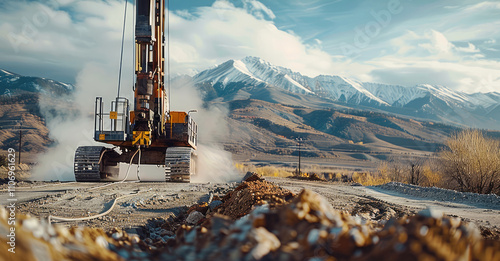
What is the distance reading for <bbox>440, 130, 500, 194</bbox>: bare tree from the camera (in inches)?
723

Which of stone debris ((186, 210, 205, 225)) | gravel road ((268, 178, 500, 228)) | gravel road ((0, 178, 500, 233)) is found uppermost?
stone debris ((186, 210, 205, 225))

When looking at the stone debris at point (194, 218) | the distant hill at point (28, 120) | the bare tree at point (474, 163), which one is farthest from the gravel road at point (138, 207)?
the distant hill at point (28, 120)

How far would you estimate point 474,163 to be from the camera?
1897 centimetres

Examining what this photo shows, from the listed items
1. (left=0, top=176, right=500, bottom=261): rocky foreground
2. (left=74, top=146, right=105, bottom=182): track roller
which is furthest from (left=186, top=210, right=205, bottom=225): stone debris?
(left=74, top=146, right=105, bottom=182): track roller

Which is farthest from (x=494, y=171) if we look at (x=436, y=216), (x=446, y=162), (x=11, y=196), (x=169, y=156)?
(x=11, y=196)

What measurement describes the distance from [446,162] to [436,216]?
2147 cm

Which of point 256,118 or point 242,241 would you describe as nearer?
point 242,241

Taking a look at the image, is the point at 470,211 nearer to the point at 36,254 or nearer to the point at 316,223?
the point at 316,223

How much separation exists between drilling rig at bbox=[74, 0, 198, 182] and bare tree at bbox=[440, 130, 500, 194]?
14557 millimetres

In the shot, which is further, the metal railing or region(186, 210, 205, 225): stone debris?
the metal railing

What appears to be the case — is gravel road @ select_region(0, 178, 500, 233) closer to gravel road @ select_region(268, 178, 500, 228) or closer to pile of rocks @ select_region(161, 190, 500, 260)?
gravel road @ select_region(268, 178, 500, 228)

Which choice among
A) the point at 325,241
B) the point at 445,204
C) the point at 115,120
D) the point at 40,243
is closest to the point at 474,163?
the point at 445,204

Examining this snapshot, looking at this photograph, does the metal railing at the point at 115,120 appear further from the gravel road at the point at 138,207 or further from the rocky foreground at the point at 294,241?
the rocky foreground at the point at 294,241

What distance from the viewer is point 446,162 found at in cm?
2114
